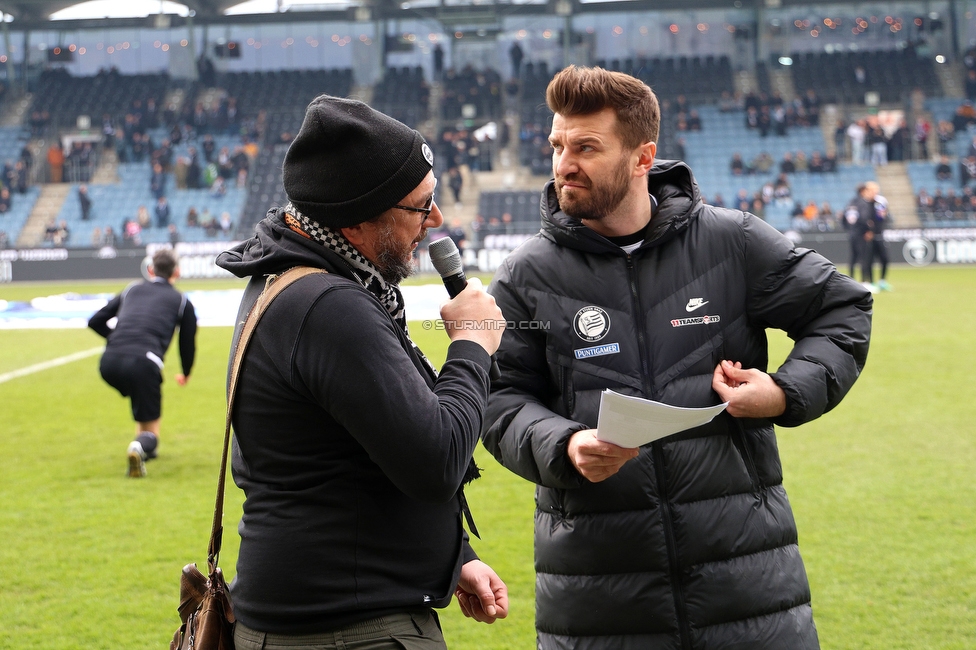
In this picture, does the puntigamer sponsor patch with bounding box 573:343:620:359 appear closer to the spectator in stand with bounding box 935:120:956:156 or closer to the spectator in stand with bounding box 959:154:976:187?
the spectator in stand with bounding box 959:154:976:187

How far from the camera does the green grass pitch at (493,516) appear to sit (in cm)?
505

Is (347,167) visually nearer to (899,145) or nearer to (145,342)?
(145,342)

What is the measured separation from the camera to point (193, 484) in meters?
7.95

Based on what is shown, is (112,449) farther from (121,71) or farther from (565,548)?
(121,71)

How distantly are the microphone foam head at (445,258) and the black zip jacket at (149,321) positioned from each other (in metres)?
6.51

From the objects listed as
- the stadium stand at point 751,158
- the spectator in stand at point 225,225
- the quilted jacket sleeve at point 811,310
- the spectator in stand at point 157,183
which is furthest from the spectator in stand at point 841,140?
the quilted jacket sleeve at point 811,310

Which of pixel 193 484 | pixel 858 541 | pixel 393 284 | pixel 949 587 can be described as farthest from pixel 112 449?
pixel 393 284

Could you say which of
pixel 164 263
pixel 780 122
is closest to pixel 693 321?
pixel 164 263

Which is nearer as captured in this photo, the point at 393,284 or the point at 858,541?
the point at 393,284

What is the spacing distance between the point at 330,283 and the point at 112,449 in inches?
312

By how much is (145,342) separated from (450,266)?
6.62 metres

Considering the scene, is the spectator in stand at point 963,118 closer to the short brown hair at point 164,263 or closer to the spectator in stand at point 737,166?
the spectator in stand at point 737,166

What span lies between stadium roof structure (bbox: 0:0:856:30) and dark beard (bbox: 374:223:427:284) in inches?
1671

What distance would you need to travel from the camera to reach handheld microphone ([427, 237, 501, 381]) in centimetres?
242
